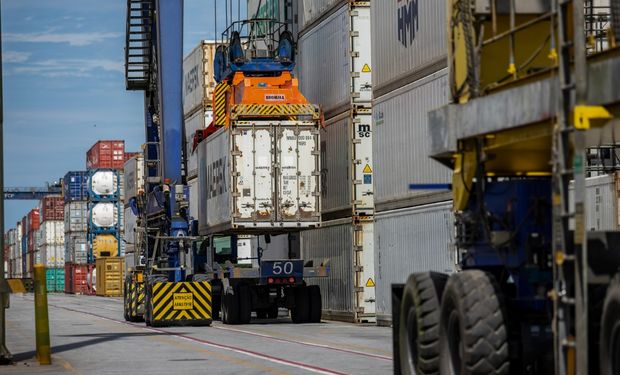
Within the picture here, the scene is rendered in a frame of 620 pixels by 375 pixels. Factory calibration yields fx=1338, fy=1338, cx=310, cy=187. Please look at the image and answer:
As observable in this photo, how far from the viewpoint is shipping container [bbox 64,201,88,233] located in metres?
100

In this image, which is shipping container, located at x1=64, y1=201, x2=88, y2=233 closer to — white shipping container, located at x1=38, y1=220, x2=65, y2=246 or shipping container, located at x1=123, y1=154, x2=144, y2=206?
white shipping container, located at x1=38, y1=220, x2=65, y2=246

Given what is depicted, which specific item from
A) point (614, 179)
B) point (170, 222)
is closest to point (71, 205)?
point (170, 222)

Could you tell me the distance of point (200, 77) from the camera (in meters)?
50.5

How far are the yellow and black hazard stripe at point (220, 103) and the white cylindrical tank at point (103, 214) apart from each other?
6211cm

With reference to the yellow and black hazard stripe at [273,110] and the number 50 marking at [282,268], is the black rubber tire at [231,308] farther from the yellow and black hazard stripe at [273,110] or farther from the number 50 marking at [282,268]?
the yellow and black hazard stripe at [273,110]

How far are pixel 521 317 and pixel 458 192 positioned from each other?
1.64 metres

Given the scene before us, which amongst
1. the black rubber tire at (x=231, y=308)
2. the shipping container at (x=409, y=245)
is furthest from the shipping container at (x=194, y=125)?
the shipping container at (x=409, y=245)

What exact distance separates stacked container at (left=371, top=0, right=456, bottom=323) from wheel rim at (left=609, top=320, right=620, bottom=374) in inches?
692

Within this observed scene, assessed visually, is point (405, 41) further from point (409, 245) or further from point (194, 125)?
point (194, 125)

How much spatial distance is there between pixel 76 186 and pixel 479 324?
92.7 metres

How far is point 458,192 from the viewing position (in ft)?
37.7

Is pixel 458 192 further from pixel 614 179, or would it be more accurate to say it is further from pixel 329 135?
pixel 329 135

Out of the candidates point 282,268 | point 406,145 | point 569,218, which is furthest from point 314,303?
point 569,218

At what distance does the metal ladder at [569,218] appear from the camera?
8391 millimetres
